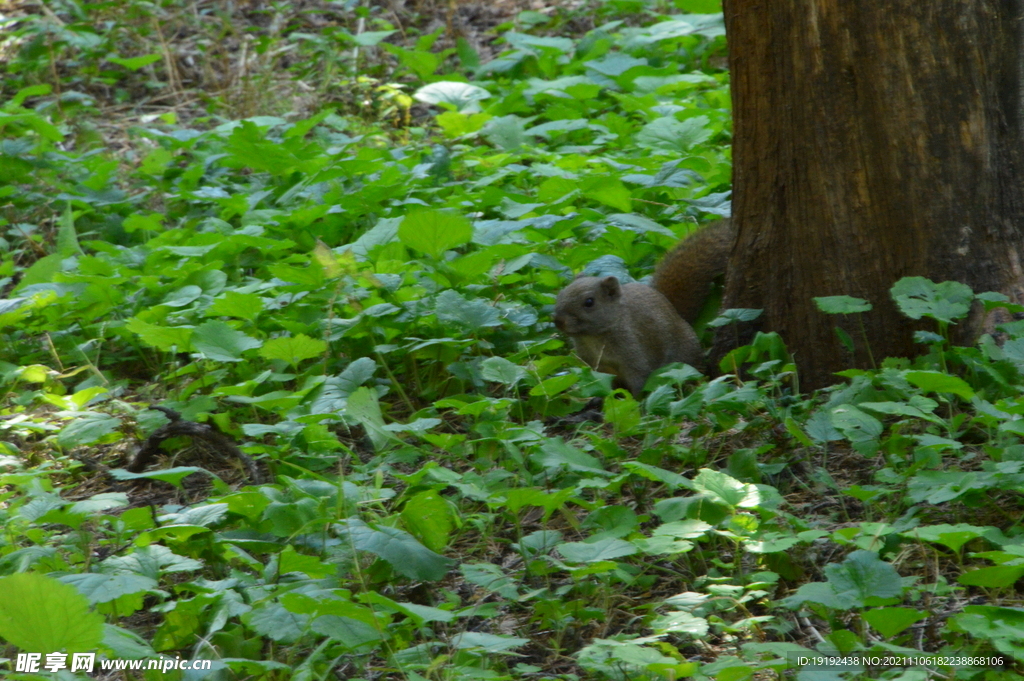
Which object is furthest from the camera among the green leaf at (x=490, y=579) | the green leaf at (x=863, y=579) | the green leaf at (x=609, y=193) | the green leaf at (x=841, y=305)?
the green leaf at (x=609, y=193)

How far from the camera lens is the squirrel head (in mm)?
3732

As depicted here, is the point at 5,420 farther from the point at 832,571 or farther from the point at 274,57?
the point at 274,57

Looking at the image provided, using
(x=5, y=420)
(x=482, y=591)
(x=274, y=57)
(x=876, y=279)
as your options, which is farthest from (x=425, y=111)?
(x=482, y=591)

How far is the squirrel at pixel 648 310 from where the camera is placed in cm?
380

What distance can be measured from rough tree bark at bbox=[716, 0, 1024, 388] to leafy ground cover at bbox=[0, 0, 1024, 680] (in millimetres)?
186

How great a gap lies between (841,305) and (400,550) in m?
1.53

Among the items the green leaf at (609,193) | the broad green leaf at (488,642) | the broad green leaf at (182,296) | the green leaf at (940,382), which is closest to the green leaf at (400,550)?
the broad green leaf at (488,642)

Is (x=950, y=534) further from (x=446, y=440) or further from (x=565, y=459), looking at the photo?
(x=446, y=440)

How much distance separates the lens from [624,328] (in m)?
3.88

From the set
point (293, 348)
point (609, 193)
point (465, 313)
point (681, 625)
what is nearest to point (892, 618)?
point (681, 625)

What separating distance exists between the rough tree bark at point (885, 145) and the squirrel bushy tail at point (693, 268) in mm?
661

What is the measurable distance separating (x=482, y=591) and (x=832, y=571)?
94cm

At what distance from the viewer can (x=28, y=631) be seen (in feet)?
6.63

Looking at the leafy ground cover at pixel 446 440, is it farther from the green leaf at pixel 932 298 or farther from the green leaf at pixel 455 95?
the green leaf at pixel 455 95
